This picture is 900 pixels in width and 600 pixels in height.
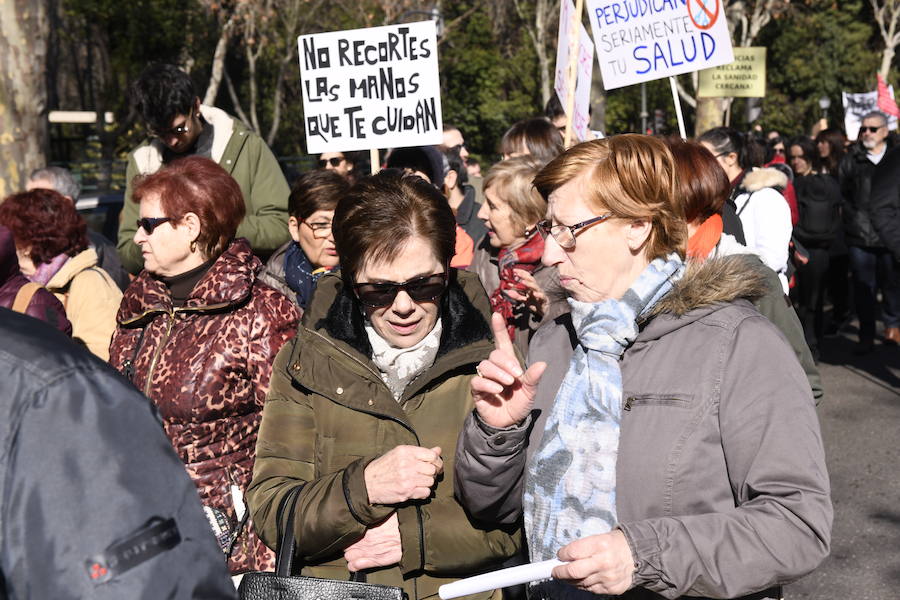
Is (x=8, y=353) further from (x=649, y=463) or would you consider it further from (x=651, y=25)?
(x=651, y=25)

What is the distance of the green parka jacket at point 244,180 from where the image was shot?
4.97 meters

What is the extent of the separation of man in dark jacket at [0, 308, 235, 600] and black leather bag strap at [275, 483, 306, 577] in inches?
49.0

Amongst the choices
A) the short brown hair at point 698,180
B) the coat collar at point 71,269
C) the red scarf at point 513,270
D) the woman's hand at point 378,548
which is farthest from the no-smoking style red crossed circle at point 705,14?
the woman's hand at point 378,548

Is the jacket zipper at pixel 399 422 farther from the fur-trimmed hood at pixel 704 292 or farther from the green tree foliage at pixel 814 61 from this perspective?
the green tree foliage at pixel 814 61

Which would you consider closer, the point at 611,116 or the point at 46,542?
the point at 46,542

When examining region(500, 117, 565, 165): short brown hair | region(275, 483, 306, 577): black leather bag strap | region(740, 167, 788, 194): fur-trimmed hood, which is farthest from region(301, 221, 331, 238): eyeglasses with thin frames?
region(740, 167, 788, 194): fur-trimmed hood

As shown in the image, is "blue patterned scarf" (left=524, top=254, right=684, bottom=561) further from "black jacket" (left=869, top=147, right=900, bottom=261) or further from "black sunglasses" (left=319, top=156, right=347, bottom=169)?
"black jacket" (left=869, top=147, right=900, bottom=261)

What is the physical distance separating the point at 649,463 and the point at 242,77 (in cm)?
3878

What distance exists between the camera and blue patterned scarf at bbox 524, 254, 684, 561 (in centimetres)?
210

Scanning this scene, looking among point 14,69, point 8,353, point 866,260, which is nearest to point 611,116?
point 866,260

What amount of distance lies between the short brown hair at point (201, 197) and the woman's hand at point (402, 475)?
4.73 ft

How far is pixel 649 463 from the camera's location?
2.03 meters

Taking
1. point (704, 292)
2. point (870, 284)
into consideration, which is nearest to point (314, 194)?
point (704, 292)

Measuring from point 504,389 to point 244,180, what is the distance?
3.25m
